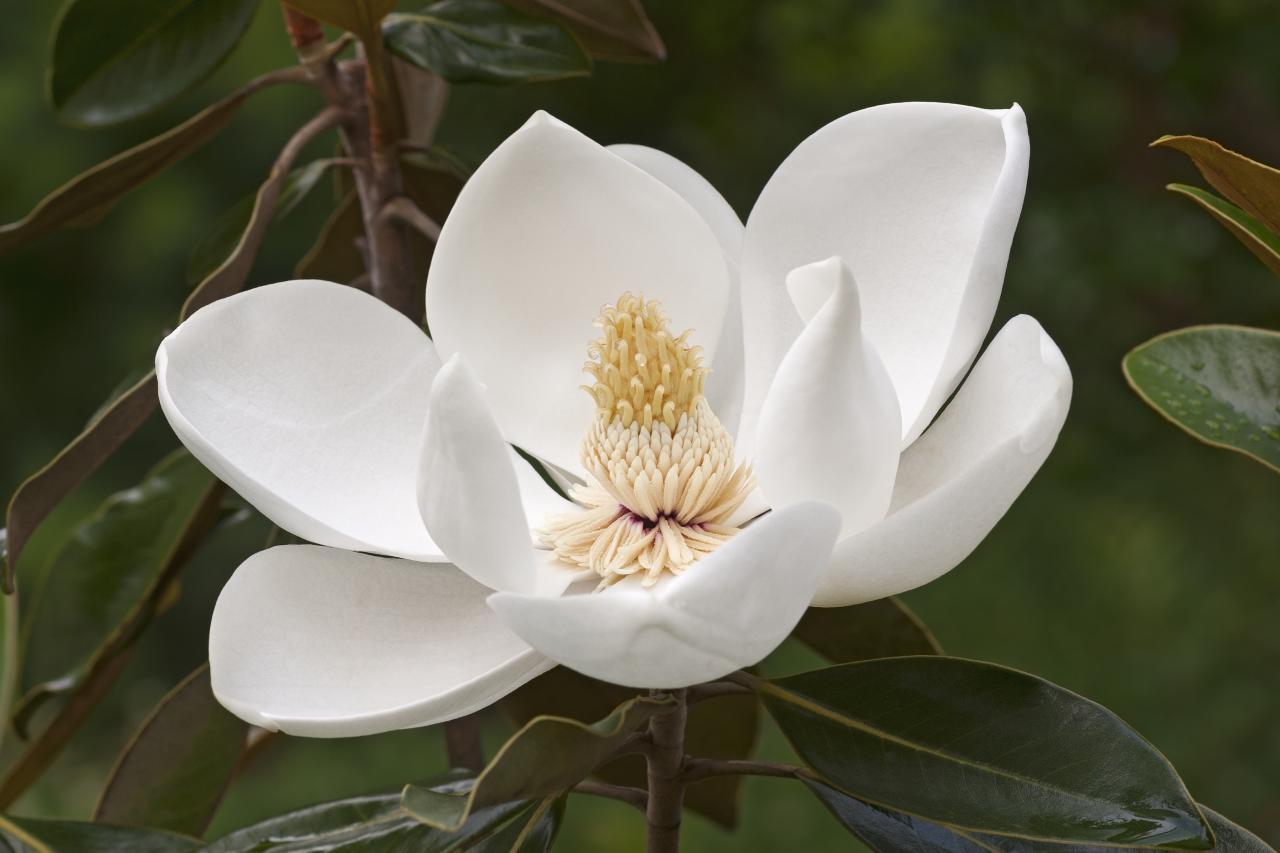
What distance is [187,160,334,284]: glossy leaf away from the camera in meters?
0.96

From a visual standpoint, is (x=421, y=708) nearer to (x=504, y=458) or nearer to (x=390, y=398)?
(x=504, y=458)

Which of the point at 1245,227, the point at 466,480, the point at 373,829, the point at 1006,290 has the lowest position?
the point at 1006,290

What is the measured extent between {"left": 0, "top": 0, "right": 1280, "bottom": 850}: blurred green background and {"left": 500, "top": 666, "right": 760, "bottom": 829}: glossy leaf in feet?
5.30

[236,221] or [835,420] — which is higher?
[835,420]

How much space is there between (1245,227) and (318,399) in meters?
0.48

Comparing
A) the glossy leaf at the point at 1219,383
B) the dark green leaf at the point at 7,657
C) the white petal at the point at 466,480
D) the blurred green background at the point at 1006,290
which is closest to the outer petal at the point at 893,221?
the glossy leaf at the point at 1219,383

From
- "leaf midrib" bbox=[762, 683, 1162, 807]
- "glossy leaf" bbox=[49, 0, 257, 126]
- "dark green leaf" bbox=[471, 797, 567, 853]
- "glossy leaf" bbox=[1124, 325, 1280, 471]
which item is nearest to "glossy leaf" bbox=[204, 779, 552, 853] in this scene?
"dark green leaf" bbox=[471, 797, 567, 853]

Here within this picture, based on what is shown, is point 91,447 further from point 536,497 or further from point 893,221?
point 893,221

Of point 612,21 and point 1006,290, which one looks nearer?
point 612,21

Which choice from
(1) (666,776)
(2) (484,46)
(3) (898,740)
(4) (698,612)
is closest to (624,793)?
(1) (666,776)

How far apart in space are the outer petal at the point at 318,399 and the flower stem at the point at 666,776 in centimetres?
14

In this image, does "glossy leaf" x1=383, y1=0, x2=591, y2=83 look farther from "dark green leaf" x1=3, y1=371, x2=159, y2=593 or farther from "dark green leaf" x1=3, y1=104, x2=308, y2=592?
"dark green leaf" x1=3, y1=371, x2=159, y2=593

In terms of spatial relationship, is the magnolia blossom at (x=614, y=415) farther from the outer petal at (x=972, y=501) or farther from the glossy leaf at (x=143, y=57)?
the glossy leaf at (x=143, y=57)

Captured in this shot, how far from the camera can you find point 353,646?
71 centimetres
